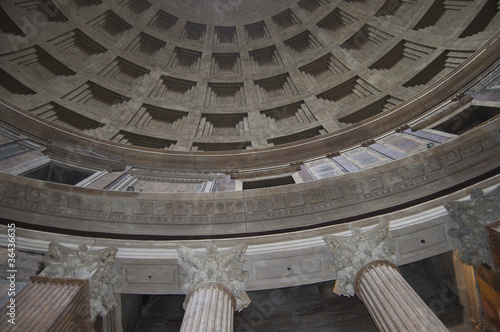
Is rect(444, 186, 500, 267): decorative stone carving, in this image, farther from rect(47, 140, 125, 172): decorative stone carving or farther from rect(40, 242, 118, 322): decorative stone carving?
rect(47, 140, 125, 172): decorative stone carving

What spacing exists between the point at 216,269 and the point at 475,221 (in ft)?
22.8

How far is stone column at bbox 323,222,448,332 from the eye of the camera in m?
6.24

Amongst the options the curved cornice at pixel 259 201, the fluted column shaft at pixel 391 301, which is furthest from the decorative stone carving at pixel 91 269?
the fluted column shaft at pixel 391 301

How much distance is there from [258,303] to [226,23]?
82.8 ft

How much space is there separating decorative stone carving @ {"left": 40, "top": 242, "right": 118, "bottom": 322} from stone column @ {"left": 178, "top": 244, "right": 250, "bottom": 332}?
6.16ft

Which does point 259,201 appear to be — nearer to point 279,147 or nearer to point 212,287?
point 212,287

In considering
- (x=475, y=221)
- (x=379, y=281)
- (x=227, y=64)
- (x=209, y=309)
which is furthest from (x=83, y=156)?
(x=227, y=64)

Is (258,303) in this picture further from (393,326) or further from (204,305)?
(393,326)

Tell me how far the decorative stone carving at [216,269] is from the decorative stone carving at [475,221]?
19.4 ft

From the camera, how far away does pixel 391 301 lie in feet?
21.9

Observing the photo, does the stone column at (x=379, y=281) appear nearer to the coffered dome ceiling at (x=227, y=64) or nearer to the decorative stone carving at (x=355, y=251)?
the decorative stone carving at (x=355, y=251)

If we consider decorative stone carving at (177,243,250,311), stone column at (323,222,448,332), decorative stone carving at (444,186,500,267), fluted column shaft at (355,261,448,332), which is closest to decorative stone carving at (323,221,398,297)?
stone column at (323,222,448,332)

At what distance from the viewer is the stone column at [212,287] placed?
672 centimetres

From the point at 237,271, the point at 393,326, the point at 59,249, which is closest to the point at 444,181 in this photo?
the point at 393,326
